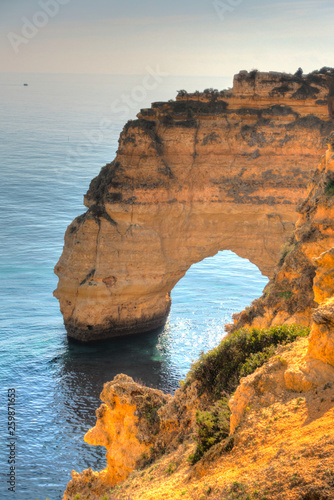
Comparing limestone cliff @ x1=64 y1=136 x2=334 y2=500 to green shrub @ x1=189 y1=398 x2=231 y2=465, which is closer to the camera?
limestone cliff @ x1=64 y1=136 x2=334 y2=500

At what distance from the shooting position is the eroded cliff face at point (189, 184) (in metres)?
31.2

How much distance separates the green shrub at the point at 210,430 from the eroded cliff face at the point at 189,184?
66.4ft

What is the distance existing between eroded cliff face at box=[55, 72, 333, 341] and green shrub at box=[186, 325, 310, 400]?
17088mm

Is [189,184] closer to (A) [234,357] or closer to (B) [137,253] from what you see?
(B) [137,253]

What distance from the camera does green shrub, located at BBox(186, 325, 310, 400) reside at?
13950mm

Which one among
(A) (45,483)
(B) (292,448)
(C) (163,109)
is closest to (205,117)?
(C) (163,109)

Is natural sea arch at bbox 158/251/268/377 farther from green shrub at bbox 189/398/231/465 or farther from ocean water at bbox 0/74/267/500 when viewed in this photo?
green shrub at bbox 189/398/231/465

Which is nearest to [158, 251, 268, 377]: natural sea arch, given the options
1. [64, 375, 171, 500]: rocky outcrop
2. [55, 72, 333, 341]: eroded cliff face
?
[55, 72, 333, 341]: eroded cliff face

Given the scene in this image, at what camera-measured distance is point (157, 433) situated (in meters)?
14.6

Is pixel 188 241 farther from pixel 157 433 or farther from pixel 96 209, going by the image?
pixel 157 433

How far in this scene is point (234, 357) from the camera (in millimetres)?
14812

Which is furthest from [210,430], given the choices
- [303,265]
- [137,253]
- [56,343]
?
[56,343]

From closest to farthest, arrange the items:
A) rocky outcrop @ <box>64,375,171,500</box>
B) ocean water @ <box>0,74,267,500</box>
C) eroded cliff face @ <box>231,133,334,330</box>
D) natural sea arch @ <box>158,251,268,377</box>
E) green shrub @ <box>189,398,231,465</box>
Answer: green shrub @ <box>189,398,231,465</box> → rocky outcrop @ <box>64,375,171,500</box> → eroded cliff face @ <box>231,133,334,330</box> → ocean water @ <box>0,74,267,500</box> → natural sea arch @ <box>158,251,268,377</box>

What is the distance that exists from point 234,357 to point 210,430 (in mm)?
3412
